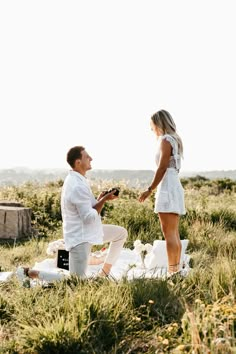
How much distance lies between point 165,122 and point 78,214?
136cm

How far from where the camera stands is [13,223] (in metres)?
10.9

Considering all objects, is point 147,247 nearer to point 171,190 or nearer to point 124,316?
point 171,190

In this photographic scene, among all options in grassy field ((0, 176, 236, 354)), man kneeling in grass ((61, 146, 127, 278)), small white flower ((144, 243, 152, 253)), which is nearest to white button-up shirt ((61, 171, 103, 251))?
man kneeling in grass ((61, 146, 127, 278))

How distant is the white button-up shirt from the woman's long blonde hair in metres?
1.03

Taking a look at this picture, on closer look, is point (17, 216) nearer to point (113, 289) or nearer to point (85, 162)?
point (85, 162)

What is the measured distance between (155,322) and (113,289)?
467 millimetres

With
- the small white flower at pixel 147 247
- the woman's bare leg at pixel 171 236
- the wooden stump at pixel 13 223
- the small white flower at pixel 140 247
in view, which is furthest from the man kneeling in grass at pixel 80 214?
the wooden stump at pixel 13 223

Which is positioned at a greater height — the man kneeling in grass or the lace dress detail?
the lace dress detail

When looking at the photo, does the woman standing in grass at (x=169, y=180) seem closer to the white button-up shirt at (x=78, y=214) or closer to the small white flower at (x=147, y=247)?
the white button-up shirt at (x=78, y=214)

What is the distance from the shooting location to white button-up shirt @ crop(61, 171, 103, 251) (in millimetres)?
6133

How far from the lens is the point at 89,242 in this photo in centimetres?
624

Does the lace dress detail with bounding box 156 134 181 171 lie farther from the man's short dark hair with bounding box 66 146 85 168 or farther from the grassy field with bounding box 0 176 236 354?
the grassy field with bounding box 0 176 236 354

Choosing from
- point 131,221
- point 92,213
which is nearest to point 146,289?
point 92,213

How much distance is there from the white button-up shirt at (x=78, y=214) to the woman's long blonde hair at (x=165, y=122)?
103cm
